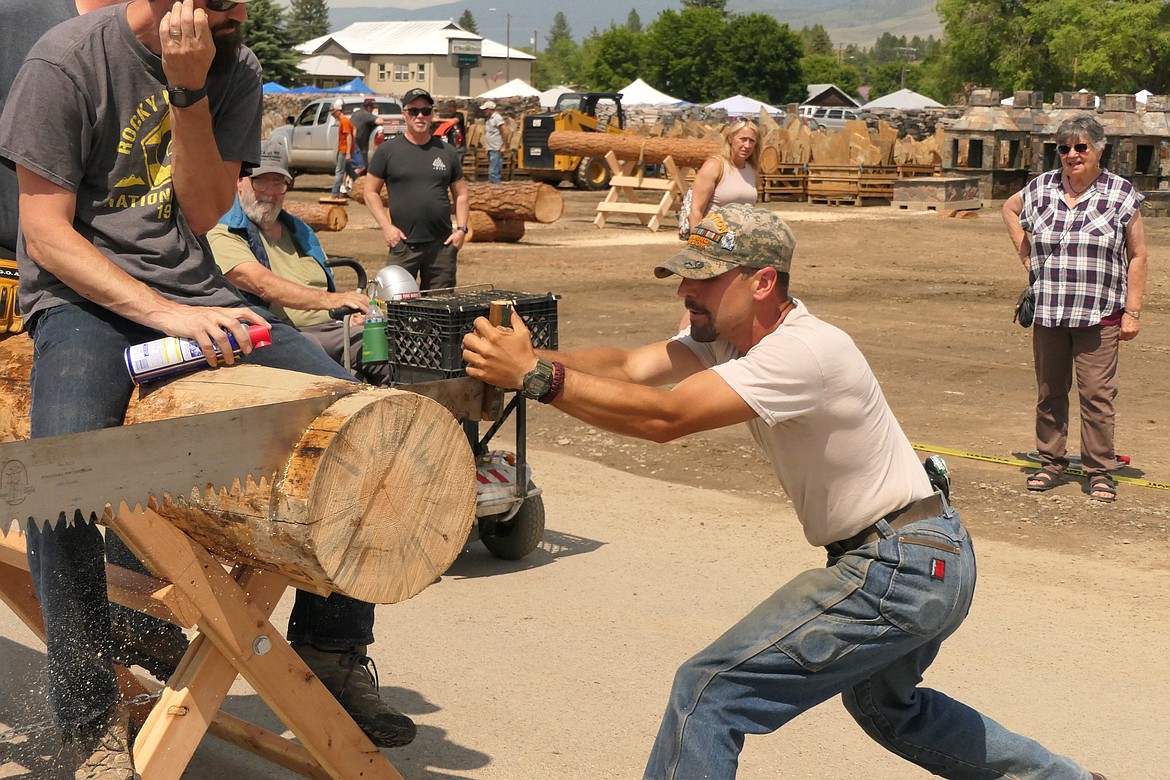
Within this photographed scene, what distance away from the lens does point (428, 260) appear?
33.7ft

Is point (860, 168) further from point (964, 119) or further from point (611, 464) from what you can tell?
point (611, 464)

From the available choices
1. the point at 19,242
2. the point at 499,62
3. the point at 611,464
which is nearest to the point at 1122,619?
the point at 611,464

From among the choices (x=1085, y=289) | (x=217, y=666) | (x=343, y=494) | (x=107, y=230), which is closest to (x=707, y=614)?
(x=217, y=666)

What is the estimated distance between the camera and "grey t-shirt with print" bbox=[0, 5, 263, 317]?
3270mm

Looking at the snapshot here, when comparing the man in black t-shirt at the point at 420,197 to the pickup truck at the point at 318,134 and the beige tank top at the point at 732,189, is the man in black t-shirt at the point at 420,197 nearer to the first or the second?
the beige tank top at the point at 732,189

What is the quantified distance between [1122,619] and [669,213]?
22.4 metres

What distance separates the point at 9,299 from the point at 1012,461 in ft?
20.9

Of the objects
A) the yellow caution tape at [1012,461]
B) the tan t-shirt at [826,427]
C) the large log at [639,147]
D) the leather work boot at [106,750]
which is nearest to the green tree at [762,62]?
the large log at [639,147]

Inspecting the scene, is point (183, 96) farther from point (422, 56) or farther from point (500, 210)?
point (422, 56)

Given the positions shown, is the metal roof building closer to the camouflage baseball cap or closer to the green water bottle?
the green water bottle

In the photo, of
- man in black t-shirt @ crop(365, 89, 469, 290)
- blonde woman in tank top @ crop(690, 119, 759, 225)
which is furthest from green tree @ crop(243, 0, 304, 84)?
blonde woman in tank top @ crop(690, 119, 759, 225)

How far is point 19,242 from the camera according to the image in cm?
351

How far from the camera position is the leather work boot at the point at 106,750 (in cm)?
341

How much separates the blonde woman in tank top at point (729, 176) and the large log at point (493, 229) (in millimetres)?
11274
